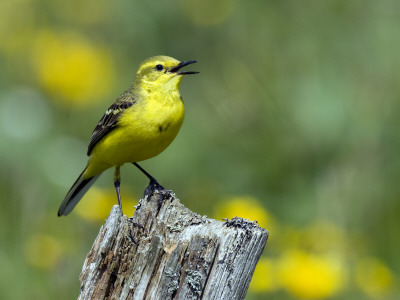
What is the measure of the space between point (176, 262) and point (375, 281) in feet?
9.26

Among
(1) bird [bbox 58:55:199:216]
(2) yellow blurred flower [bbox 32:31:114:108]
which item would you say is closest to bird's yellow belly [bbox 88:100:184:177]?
(1) bird [bbox 58:55:199:216]

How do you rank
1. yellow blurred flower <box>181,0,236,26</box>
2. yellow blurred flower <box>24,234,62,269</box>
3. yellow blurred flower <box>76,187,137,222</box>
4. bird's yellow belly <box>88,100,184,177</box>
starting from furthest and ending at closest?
1. yellow blurred flower <box>181,0,236,26</box>
2. yellow blurred flower <box>76,187,137,222</box>
3. yellow blurred flower <box>24,234,62,269</box>
4. bird's yellow belly <box>88,100,184,177</box>

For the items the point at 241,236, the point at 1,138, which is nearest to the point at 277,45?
the point at 1,138

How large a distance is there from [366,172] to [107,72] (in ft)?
11.3

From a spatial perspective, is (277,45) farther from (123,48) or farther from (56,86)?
(56,86)

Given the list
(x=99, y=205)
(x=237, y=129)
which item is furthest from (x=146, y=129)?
(x=237, y=129)

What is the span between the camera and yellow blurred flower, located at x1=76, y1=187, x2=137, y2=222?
6.27 m

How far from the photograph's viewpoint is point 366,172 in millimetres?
7566

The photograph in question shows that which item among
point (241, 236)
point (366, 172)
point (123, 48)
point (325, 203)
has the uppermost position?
point (123, 48)

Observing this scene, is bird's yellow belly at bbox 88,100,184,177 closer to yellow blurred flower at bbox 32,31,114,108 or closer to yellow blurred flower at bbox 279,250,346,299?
yellow blurred flower at bbox 279,250,346,299

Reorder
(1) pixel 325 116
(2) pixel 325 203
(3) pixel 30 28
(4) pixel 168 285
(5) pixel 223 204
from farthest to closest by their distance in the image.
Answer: (3) pixel 30 28, (1) pixel 325 116, (2) pixel 325 203, (5) pixel 223 204, (4) pixel 168 285

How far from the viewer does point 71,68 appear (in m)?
9.09

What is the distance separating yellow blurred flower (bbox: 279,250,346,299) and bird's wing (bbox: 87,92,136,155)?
5.86ft

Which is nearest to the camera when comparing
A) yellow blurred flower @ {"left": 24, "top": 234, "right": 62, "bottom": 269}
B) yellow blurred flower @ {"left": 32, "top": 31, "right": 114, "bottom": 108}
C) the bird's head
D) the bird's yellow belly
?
the bird's yellow belly
